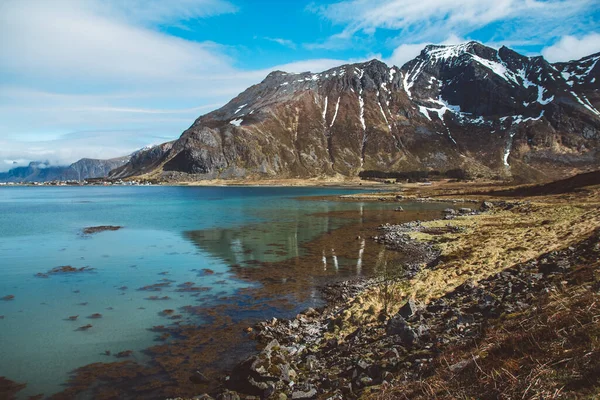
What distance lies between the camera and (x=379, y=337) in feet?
53.0

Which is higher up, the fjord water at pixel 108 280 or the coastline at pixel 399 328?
the coastline at pixel 399 328

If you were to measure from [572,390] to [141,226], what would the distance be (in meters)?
71.0

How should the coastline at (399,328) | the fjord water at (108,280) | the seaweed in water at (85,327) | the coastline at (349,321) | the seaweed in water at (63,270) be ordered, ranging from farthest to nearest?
the seaweed in water at (63,270) < the seaweed in water at (85,327) < the fjord water at (108,280) < the coastline at (349,321) < the coastline at (399,328)

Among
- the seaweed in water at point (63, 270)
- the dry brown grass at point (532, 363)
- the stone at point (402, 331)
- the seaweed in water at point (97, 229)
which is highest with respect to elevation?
the dry brown grass at point (532, 363)

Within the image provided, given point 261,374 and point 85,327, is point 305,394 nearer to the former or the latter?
point 261,374

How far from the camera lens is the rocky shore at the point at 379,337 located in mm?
12234

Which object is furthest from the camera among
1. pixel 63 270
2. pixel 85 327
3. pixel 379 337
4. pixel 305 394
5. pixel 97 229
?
pixel 97 229

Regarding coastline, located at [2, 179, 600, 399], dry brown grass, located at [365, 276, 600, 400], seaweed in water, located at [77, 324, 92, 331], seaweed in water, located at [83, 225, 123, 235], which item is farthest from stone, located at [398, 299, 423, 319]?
seaweed in water, located at [83, 225, 123, 235]

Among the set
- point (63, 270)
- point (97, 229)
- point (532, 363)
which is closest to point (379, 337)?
point (532, 363)

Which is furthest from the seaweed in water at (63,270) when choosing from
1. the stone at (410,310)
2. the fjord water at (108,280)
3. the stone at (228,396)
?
the stone at (410,310)

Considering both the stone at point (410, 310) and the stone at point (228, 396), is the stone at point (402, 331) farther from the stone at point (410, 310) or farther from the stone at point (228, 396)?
the stone at point (228, 396)

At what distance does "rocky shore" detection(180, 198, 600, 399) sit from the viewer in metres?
12.2

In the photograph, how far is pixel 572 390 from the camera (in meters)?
5.98

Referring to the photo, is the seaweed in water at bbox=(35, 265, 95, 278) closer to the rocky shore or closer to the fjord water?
the fjord water
